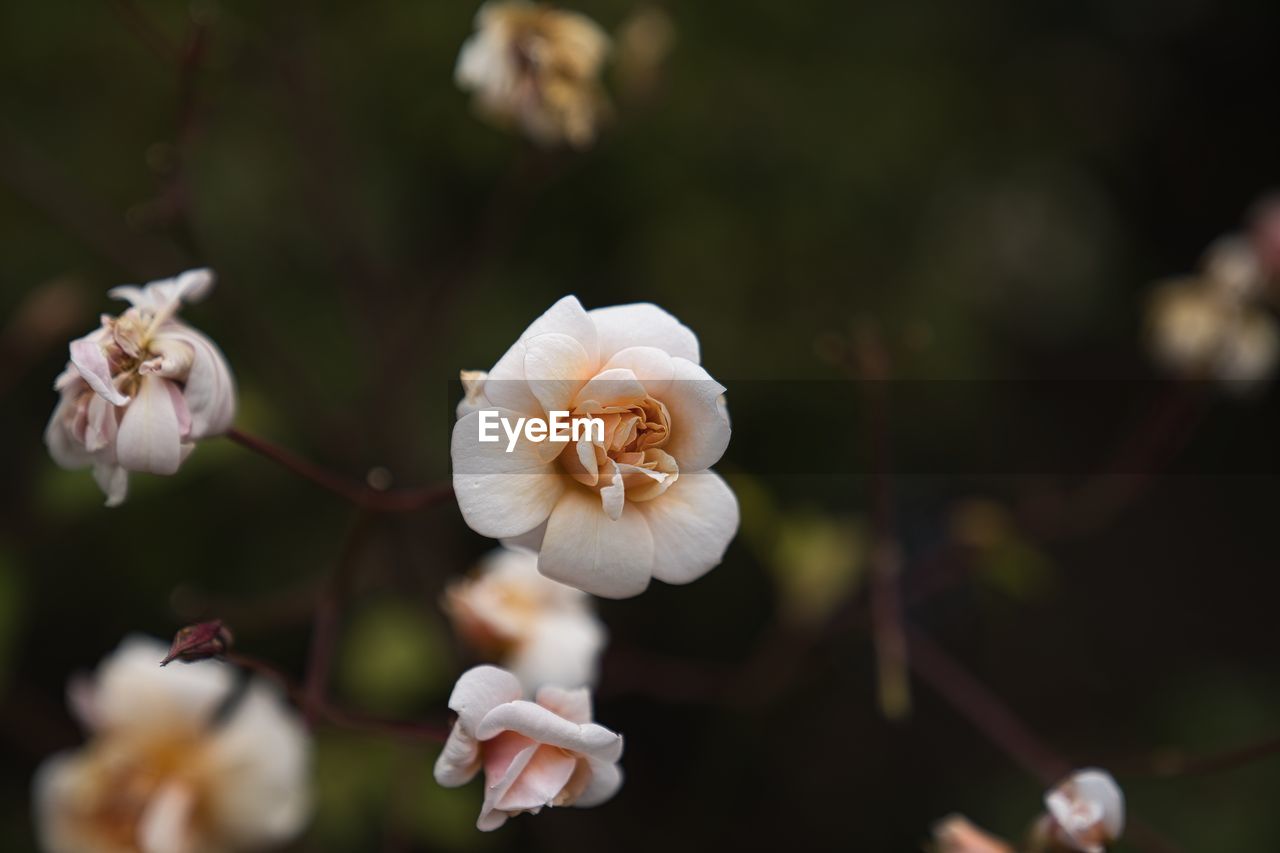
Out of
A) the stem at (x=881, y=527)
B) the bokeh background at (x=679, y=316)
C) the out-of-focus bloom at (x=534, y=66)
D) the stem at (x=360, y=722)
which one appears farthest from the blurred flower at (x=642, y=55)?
the stem at (x=360, y=722)

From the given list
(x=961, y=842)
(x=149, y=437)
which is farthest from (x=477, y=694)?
(x=961, y=842)

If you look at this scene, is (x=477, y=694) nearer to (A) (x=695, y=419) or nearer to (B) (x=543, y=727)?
(B) (x=543, y=727)

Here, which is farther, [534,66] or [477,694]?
[534,66]

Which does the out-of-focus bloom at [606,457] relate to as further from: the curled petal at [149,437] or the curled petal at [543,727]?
the curled petal at [149,437]

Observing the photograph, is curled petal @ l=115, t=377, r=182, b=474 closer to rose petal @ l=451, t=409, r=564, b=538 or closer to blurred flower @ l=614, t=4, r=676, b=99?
rose petal @ l=451, t=409, r=564, b=538

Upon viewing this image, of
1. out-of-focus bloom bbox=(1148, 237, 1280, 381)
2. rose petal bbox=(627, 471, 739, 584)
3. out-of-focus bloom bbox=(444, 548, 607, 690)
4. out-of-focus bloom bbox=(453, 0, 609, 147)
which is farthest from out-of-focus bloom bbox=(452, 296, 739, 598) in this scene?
out-of-focus bloom bbox=(1148, 237, 1280, 381)

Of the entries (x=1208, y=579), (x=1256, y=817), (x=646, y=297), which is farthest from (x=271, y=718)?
(x=1208, y=579)
